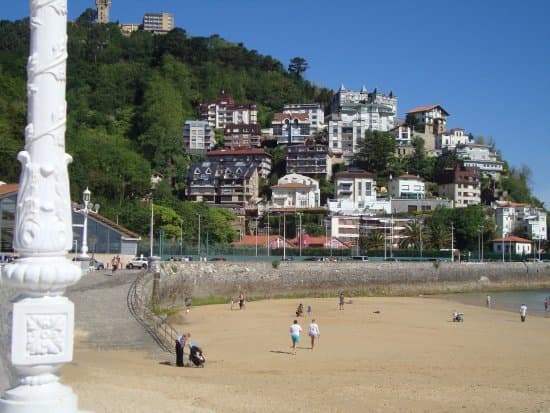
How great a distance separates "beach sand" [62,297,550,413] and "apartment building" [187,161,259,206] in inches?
3152

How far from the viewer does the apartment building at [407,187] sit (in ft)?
378

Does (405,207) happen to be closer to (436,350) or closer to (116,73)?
(116,73)

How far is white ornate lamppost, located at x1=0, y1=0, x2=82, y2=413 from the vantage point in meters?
6.66

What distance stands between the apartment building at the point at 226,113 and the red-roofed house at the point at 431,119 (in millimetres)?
40343

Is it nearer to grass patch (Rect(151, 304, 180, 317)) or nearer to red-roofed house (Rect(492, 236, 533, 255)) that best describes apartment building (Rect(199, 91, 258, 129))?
red-roofed house (Rect(492, 236, 533, 255))

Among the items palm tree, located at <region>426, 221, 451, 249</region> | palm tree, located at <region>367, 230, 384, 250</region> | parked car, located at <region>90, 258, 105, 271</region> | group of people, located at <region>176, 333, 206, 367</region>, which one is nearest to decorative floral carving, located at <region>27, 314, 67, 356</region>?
group of people, located at <region>176, 333, 206, 367</region>

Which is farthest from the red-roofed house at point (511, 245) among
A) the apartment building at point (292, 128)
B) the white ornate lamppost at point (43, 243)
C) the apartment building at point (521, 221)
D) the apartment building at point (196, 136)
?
the white ornate lamppost at point (43, 243)

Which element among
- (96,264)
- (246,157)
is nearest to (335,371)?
(96,264)

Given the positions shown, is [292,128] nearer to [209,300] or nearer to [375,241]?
[375,241]

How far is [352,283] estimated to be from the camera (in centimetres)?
5456

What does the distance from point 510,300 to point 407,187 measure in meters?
63.4

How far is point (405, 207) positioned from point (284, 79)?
6528 cm

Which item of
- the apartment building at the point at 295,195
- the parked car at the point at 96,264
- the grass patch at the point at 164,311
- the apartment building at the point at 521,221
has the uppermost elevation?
the apartment building at the point at 295,195

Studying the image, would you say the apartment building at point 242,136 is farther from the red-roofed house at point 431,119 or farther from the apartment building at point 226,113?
the red-roofed house at point 431,119
